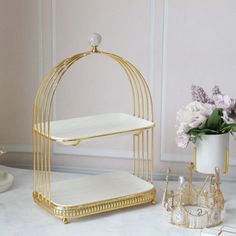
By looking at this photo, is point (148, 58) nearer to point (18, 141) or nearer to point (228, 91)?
point (228, 91)

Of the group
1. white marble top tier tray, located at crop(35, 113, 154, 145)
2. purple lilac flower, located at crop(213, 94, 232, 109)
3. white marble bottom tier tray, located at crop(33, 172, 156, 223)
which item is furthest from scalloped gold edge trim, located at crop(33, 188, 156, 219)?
purple lilac flower, located at crop(213, 94, 232, 109)

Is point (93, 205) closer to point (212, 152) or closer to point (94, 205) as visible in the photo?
point (94, 205)

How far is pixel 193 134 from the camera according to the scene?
1606 mm

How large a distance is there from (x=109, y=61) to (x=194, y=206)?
67cm

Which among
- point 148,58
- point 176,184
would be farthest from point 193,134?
point 148,58

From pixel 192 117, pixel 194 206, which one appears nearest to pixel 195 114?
pixel 192 117

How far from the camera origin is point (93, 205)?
1600 mm

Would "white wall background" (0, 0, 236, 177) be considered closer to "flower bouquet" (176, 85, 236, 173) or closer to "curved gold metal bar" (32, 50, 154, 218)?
"curved gold metal bar" (32, 50, 154, 218)

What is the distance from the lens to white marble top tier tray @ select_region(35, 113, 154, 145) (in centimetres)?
158

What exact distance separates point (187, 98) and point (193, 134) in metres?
0.41

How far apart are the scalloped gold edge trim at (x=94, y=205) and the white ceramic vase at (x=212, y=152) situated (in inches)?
7.7

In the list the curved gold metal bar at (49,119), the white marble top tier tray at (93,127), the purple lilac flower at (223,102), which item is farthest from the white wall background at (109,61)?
the purple lilac flower at (223,102)

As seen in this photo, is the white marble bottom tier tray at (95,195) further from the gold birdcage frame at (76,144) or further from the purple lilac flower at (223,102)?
the purple lilac flower at (223,102)

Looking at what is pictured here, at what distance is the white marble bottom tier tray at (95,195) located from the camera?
1.58 meters
